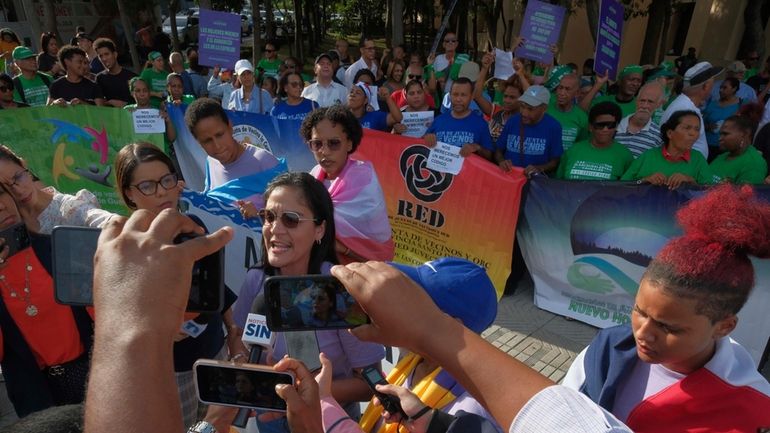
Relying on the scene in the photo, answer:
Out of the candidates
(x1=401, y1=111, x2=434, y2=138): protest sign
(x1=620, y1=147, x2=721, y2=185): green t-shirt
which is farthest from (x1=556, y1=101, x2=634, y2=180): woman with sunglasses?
(x1=401, y1=111, x2=434, y2=138): protest sign

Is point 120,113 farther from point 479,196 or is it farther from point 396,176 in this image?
point 479,196

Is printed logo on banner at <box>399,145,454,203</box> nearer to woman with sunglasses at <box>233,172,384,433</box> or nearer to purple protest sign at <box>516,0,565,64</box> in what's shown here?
woman with sunglasses at <box>233,172,384,433</box>

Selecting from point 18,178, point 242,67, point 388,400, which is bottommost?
point 388,400

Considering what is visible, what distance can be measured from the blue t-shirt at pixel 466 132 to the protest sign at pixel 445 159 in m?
0.32

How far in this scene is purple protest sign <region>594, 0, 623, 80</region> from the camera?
6.30 metres

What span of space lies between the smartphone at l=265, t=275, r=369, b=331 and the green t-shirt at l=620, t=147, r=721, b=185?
134 inches

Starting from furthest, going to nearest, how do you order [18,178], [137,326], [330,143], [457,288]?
[330,143]
[18,178]
[457,288]
[137,326]

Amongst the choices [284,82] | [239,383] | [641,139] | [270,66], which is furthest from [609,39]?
[270,66]

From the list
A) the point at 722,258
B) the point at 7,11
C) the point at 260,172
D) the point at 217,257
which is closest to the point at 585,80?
the point at 260,172

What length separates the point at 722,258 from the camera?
142cm

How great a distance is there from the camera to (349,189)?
3.15 metres

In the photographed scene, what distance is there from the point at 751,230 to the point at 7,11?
3113 centimetres

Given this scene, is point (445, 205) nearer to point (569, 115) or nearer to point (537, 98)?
point (537, 98)

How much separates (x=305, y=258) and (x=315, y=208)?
0.24 metres
